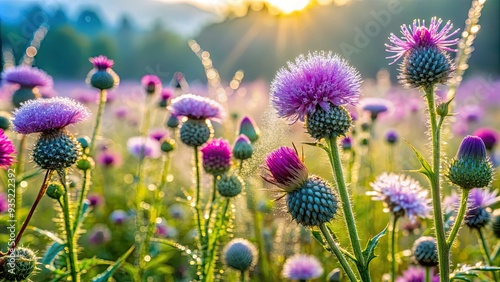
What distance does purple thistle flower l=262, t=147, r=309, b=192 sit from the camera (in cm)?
210

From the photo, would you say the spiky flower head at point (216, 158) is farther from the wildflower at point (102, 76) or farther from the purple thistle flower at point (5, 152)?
the purple thistle flower at point (5, 152)

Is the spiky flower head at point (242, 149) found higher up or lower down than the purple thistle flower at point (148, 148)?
lower down

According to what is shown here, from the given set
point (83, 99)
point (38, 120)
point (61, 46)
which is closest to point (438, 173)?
point (38, 120)

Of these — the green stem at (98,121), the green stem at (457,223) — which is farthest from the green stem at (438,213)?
the green stem at (98,121)

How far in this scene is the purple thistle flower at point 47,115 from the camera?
93.3 inches

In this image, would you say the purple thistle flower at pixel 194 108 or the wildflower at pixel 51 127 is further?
the purple thistle flower at pixel 194 108

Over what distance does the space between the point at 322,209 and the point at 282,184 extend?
21 cm

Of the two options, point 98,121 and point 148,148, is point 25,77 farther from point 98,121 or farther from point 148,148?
point 148,148

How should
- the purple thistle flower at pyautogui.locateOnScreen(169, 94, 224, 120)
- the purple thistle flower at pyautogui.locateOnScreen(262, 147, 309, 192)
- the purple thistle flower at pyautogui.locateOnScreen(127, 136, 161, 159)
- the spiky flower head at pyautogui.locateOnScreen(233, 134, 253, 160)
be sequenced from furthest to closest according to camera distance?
the purple thistle flower at pyautogui.locateOnScreen(127, 136, 161, 159) → the purple thistle flower at pyautogui.locateOnScreen(169, 94, 224, 120) → the spiky flower head at pyautogui.locateOnScreen(233, 134, 253, 160) → the purple thistle flower at pyautogui.locateOnScreen(262, 147, 309, 192)

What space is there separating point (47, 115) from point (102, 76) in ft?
3.93

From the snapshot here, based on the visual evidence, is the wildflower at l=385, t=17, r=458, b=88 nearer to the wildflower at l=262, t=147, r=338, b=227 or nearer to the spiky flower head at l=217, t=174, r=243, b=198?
the wildflower at l=262, t=147, r=338, b=227

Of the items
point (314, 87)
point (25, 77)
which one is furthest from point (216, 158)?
point (25, 77)

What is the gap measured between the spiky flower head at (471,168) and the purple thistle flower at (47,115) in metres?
1.76

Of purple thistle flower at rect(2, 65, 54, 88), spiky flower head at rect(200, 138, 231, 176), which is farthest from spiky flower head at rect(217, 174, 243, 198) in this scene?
purple thistle flower at rect(2, 65, 54, 88)
